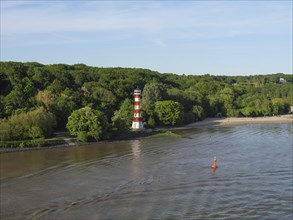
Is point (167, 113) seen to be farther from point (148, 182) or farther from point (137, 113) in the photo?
point (148, 182)

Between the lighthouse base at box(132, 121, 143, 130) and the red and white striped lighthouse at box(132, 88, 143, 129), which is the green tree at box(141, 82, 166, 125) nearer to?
the lighthouse base at box(132, 121, 143, 130)

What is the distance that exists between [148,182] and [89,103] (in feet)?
107

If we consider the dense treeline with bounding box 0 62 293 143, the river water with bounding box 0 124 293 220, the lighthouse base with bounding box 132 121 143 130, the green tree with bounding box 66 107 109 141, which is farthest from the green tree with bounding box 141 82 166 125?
the river water with bounding box 0 124 293 220

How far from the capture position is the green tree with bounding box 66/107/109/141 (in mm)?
46875

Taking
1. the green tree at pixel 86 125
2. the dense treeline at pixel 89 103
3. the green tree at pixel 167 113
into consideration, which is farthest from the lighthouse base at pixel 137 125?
the green tree at pixel 86 125

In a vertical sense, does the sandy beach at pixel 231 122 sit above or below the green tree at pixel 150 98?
below

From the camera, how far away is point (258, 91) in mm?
121188

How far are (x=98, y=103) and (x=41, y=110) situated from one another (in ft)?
47.5

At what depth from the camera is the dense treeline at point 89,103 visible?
155 ft

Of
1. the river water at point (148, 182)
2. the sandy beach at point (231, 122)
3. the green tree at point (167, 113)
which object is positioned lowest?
the river water at point (148, 182)

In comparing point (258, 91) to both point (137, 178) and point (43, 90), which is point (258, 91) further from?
point (137, 178)

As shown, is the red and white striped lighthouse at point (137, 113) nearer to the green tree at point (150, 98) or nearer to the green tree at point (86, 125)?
the green tree at point (150, 98)

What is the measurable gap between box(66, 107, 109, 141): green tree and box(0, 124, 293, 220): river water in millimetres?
2525

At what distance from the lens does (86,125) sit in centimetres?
4738
